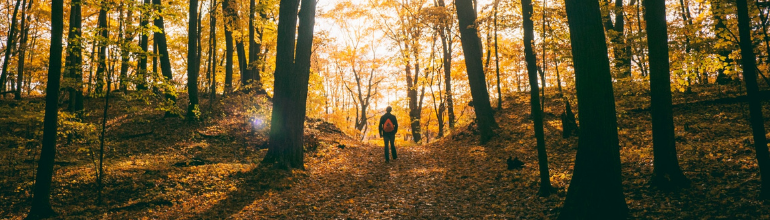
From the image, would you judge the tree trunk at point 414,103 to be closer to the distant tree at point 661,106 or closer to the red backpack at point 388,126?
the red backpack at point 388,126

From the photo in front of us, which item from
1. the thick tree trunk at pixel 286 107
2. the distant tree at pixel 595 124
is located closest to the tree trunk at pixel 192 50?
the thick tree trunk at pixel 286 107

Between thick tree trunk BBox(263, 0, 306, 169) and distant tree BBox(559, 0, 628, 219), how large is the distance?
683 centimetres

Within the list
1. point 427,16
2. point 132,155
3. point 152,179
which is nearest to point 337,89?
point 427,16

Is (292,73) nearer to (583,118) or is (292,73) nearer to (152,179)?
(152,179)

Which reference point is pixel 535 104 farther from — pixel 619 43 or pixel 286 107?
pixel 619 43

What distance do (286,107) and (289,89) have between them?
494 mm

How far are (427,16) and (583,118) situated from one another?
10948mm

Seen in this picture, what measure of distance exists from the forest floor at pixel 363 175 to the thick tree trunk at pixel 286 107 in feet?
1.59

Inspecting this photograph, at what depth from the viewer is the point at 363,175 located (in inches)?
385

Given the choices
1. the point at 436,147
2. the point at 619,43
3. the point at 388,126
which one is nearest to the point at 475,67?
the point at 436,147

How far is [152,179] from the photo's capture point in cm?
780

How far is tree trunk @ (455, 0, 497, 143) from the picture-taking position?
42.0 ft

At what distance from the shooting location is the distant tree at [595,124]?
4.66 m

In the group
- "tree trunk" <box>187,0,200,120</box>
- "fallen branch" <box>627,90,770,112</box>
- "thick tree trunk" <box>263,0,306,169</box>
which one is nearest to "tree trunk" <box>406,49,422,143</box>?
"fallen branch" <box>627,90,770,112</box>
